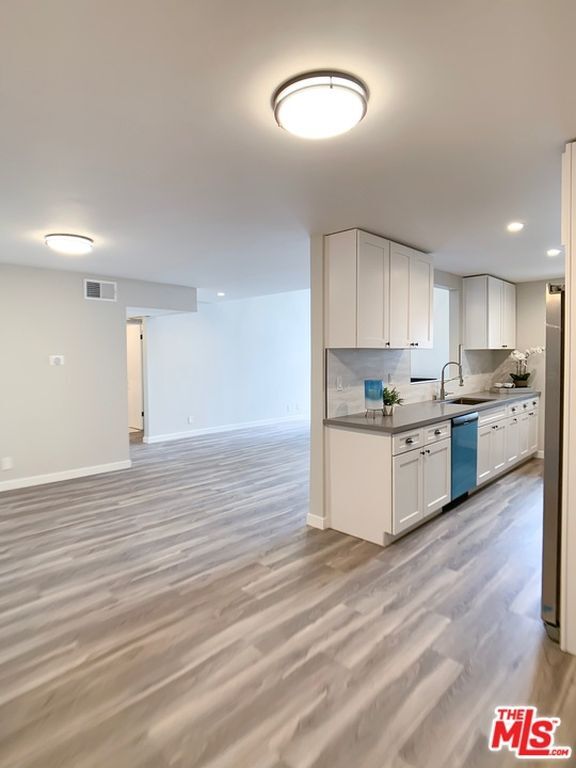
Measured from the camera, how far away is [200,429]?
8.46 m

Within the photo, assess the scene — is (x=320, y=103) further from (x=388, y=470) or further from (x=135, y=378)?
(x=135, y=378)

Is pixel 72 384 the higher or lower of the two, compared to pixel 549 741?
higher

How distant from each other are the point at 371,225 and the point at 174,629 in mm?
3078

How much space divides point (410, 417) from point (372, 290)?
1135mm

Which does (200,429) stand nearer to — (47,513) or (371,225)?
(47,513)

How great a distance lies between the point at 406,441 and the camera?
3.46 meters

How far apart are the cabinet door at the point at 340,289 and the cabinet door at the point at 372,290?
6 cm

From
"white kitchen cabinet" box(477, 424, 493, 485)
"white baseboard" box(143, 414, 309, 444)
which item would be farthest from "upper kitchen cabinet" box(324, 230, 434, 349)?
"white baseboard" box(143, 414, 309, 444)

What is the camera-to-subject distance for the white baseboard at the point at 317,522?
3.80 metres

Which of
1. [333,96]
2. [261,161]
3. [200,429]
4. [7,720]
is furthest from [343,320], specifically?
[200,429]

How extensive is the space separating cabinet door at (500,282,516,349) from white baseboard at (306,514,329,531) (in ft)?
12.9

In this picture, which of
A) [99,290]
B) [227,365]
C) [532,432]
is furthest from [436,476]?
[227,365]

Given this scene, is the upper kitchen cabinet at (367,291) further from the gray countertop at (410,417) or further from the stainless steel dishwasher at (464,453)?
the stainless steel dishwasher at (464,453)

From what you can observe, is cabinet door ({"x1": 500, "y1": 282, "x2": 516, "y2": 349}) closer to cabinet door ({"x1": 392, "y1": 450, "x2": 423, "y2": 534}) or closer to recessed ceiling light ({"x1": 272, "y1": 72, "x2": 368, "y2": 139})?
cabinet door ({"x1": 392, "y1": 450, "x2": 423, "y2": 534})
